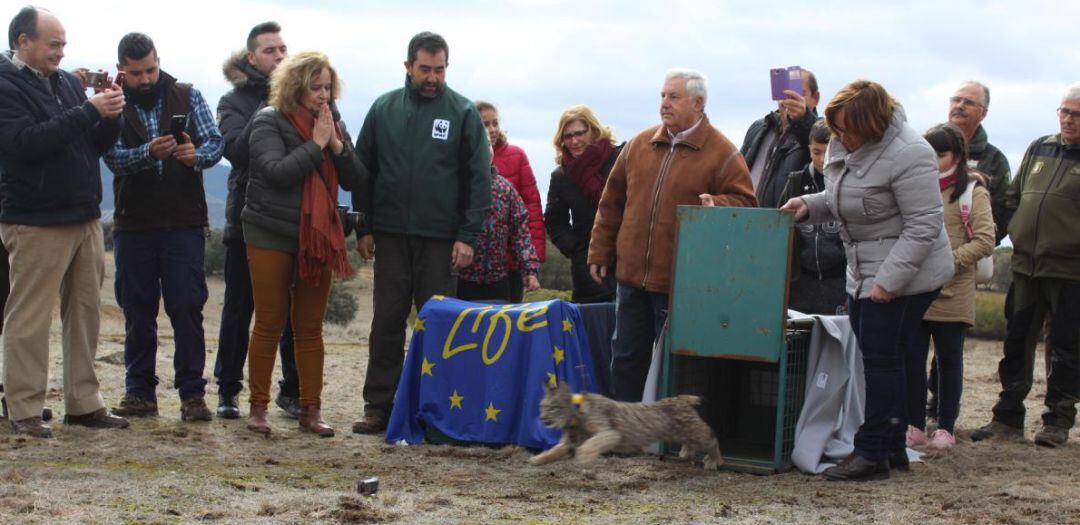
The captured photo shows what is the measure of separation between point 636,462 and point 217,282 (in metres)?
17.8

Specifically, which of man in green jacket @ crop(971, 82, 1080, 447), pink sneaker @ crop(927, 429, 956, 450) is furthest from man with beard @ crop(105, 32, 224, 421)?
man in green jacket @ crop(971, 82, 1080, 447)

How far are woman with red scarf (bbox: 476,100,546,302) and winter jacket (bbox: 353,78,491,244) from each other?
1128 millimetres

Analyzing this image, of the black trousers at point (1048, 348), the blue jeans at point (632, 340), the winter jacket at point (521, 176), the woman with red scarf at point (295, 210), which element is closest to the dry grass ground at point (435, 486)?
the black trousers at point (1048, 348)

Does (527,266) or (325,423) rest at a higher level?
(527,266)

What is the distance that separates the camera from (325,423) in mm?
6926

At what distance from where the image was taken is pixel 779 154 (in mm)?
6828

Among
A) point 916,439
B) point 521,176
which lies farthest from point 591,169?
point 916,439

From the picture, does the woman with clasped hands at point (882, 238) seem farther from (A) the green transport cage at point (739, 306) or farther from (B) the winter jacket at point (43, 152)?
(B) the winter jacket at point (43, 152)

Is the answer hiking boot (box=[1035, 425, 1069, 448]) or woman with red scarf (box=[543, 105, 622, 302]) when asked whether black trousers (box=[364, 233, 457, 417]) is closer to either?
woman with red scarf (box=[543, 105, 622, 302])

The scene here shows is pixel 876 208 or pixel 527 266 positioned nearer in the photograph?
pixel 876 208

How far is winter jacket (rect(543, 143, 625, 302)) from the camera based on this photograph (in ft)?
25.0

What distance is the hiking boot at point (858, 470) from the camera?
546cm

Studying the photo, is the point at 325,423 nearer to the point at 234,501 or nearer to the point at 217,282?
the point at 234,501

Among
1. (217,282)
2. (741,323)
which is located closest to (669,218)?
(741,323)
